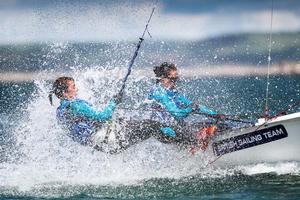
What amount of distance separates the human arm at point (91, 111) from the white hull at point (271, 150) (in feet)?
8.45

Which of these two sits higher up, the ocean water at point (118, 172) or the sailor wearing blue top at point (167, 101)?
the sailor wearing blue top at point (167, 101)

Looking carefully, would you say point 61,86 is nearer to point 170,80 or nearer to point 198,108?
point 170,80

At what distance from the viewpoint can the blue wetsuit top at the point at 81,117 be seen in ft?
43.7

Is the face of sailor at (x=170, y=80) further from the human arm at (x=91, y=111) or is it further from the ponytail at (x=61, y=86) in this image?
the ponytail at (x=61, y=86)

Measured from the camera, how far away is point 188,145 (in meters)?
14.1

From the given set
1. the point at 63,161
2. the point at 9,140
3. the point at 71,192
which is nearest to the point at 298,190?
the point at 71,192

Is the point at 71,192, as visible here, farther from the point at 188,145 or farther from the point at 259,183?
the point at 259,183

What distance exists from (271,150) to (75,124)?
176 inches

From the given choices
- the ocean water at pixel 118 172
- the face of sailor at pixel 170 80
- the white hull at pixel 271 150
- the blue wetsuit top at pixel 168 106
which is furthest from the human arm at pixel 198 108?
the ocean water at pixel 118 172

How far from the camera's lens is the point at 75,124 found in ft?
44.3

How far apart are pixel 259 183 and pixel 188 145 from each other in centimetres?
181

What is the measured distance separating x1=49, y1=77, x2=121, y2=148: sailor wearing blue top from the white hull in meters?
2.68

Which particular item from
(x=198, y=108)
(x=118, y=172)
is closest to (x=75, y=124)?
(x=118, y=172)

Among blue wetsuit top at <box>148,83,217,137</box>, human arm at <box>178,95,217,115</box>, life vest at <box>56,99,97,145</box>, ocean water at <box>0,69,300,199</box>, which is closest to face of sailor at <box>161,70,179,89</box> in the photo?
blue wetsuit top at <box>148,83,217,137</box>
